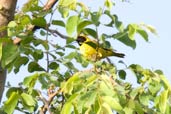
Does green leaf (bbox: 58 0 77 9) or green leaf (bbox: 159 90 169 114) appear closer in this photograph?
green leaf (bbox: 159 90 169 114)

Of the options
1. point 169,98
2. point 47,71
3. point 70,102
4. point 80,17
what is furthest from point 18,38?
point 169,98

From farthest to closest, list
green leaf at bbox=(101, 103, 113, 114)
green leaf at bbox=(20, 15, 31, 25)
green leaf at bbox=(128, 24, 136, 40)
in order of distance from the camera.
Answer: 1. green leaf at bbox=(20, 15, 31, 25)
2. green leaf at bbox=(128, 24, 136, 40)
3. green leaf at bbox=(101, 103, 113, 114)


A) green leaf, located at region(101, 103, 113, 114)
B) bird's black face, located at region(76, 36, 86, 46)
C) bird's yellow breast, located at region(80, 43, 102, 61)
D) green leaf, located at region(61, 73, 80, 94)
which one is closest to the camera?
green leaf, located at region(101, 103, 113, 114)

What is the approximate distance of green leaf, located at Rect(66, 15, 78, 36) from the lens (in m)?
1.95

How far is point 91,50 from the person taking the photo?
2316 mm

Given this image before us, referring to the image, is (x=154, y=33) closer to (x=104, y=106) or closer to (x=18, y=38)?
(x=104, y=106)

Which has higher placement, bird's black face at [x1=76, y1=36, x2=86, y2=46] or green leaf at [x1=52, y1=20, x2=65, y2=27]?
green leaf at [x1=52, y1=20, x2=65, y2=27]

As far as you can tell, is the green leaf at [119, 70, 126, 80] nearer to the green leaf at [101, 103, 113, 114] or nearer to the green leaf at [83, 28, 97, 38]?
the green leaf at [83, 28, 97, 38]

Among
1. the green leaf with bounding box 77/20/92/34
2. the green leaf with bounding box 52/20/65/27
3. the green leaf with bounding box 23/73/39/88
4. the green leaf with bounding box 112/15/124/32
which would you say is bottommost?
the green leaf with bounding box 23/73/39/88

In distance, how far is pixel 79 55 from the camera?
2.19 meters

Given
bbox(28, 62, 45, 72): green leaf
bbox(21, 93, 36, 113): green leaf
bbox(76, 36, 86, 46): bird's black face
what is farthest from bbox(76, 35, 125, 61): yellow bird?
bbox(21, 93, 36, 113): green leaf

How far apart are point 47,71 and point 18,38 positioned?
0.64 ft

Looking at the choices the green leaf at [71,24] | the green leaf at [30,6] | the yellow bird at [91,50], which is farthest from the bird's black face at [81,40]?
the green leaf at [71,24]

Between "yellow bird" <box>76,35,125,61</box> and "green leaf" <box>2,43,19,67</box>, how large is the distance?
0.31 meters
